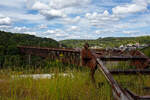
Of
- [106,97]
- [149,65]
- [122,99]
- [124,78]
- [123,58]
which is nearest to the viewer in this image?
[122,99]

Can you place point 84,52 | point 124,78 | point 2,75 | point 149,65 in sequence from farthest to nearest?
point 2,75 → point 124,78 → point 84,52 → point 149,65

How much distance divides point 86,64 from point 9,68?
2.87 m

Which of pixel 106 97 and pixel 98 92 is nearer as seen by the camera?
pixel 106 97

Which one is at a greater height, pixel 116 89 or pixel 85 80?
pixel 116 89

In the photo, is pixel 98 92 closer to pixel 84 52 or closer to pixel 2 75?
pixel 84 52

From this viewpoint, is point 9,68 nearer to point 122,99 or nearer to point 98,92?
point 98,92

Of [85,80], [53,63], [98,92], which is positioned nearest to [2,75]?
[53,63]

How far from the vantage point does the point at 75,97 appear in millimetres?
3035

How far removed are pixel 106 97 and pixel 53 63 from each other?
2.66m

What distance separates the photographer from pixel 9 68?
516 cm

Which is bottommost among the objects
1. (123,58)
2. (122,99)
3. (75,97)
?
(75,97)

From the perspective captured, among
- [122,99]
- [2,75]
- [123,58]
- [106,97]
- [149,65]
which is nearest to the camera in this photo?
[122,99]

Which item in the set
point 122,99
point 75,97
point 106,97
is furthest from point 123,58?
point 122,99

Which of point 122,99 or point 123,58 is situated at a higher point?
point 123,58
